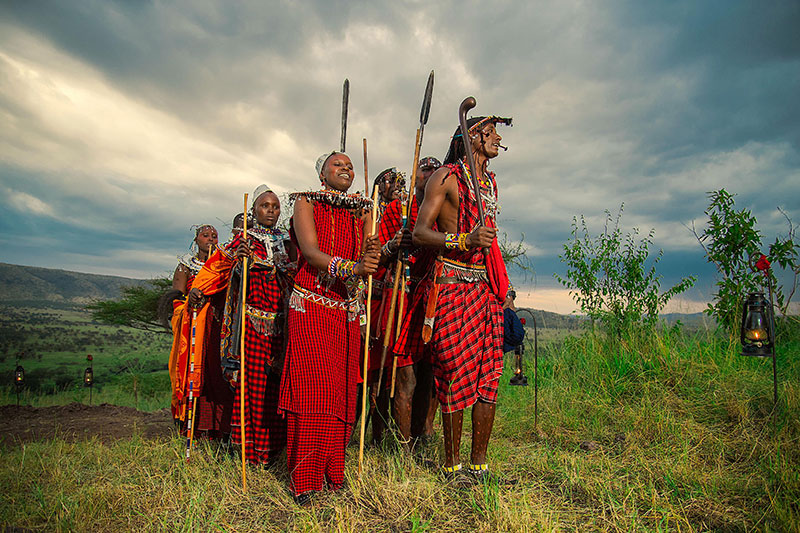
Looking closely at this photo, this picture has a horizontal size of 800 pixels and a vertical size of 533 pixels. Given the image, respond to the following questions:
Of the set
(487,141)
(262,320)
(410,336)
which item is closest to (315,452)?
(410,336)

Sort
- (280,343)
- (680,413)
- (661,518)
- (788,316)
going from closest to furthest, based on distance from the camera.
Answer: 1. (661,518)
2. (280,343)
3. (680,413)
4. (788,316)

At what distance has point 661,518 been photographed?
9.30 ft

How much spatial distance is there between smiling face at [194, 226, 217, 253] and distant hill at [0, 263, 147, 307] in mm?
35767

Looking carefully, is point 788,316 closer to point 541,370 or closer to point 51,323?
point 541,370

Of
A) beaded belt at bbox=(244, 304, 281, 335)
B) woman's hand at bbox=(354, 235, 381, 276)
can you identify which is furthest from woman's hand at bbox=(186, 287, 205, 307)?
woman's hand at bbox=(354, 235, 381, 276)

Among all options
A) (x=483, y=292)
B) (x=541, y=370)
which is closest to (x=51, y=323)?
(x=541, y=370)

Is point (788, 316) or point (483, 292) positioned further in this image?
point (788, 316)

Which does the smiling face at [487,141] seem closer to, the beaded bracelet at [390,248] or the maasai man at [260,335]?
the beaded bracelet at [390,248]

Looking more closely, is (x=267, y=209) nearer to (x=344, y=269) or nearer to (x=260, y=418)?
(x=344, y=269)

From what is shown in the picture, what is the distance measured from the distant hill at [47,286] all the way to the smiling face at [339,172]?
3835 centimetres

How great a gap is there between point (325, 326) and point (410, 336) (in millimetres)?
713

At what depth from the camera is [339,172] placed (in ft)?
12.1

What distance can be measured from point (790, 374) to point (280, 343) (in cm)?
540

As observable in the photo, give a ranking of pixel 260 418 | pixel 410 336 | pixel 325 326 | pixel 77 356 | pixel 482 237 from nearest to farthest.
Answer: pixel 482 237
pixel 325 326
pixel 410 336
pixel 260 418
pixel 77 356
